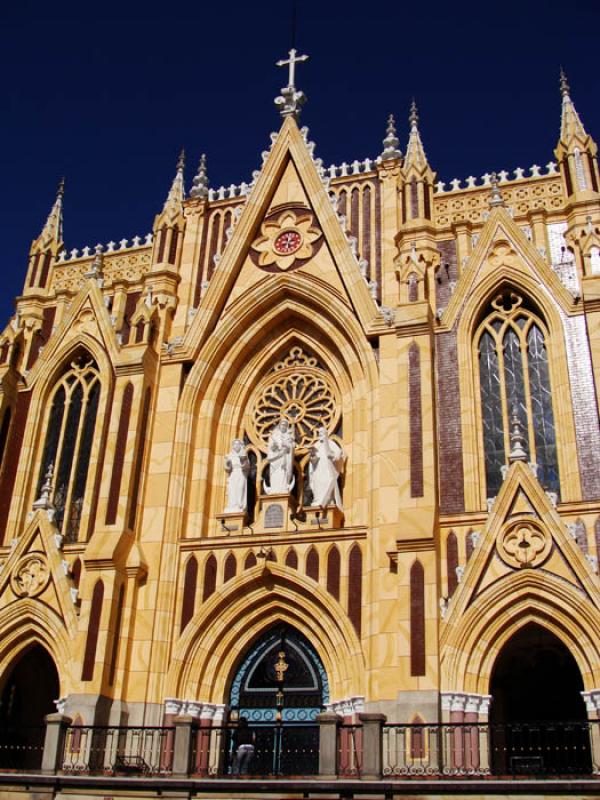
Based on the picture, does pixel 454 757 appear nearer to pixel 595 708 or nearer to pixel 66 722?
pixel 595 708

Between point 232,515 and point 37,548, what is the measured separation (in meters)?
4.72

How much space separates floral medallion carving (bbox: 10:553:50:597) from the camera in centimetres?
2312

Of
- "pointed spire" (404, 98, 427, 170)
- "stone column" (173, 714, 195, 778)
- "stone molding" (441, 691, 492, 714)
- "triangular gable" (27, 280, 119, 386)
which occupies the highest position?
"pointed spire" (404, 98, 427, 170)

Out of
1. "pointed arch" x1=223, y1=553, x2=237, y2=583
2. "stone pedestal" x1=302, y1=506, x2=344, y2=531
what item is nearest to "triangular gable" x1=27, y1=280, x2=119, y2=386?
"pointed arch" x1=223, y1=553, x2=237, y2=583

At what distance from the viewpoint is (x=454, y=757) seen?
60.4 feet

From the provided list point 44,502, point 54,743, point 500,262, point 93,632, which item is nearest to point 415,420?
point 500,262

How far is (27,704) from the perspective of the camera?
2531 centimetres

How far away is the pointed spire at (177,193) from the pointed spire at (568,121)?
10.9 meters

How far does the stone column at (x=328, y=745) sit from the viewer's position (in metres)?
17.3

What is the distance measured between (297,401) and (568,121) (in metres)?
10.3

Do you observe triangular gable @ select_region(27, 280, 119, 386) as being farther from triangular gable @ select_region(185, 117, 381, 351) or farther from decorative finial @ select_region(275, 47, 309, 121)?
decorative finial @ select_region(275, 47, 309, 121)

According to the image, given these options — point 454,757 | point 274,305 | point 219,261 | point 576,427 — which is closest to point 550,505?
point 576,427

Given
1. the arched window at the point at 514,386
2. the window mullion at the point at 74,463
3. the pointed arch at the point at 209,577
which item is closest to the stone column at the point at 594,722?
the arched window at the point at 514,386

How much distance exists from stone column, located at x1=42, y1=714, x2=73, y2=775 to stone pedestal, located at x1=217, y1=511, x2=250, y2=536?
5.87 m
